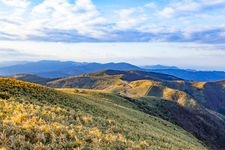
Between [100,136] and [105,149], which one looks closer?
[105,149]

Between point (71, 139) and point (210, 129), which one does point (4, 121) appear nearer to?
point (71, 139)

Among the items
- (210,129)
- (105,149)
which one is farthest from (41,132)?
(210,129)

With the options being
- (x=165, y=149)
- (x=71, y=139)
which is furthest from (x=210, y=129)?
(x=71, y=139)

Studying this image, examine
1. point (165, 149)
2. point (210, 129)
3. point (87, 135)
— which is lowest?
point (210, 129)

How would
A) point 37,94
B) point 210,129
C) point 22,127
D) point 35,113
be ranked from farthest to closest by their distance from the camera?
1. point 210,129
2. point 37,94
3. point 35,113
4. point 22,127

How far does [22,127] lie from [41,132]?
921 millimetres

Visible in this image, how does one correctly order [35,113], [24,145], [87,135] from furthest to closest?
[35,113]
[87,135]
[24,145]

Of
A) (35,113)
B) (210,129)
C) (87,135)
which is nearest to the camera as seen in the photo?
(87,135)

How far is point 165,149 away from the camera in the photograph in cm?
2334

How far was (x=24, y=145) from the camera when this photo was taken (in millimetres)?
14516

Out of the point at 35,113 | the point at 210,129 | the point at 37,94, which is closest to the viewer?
the point at 35,113

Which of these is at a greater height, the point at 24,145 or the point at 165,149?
the point at 24,145

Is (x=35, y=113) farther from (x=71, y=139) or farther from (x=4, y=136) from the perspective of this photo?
(x=4, y=136)

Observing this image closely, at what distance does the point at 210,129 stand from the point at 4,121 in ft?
355
